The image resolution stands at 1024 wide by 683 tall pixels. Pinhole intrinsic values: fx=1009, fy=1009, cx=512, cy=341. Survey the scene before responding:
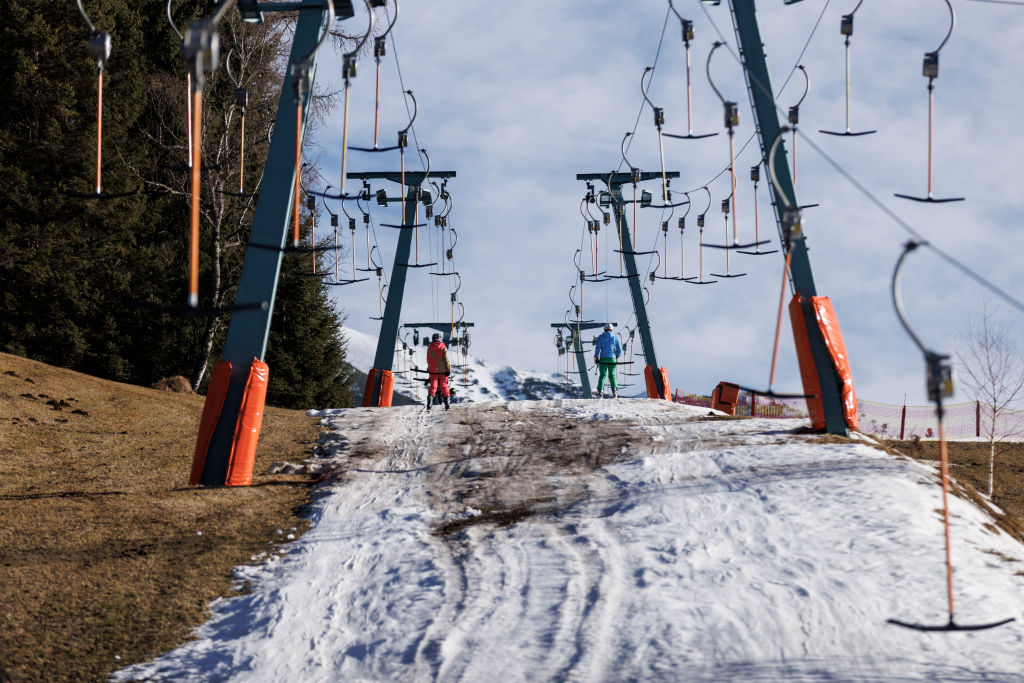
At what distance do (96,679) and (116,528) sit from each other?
3247 mm

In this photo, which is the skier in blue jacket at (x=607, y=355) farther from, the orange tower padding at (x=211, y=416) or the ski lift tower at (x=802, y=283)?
the orange tower padding at (x=211, y=416)

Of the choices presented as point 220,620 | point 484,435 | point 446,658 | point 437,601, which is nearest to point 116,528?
point 220,620

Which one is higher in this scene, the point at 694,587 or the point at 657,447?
the point at 657,447

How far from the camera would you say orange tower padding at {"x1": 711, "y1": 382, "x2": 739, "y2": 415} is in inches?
800

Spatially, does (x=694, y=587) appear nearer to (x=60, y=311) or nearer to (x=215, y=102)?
(x=60, y=311)

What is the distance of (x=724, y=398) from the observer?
67.9 ft

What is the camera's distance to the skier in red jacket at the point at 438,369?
62.0 ft

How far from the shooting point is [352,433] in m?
16.7

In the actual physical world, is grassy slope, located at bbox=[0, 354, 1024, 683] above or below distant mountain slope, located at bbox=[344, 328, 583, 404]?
below

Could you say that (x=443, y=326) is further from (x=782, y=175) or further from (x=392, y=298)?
(x=782, y=175)

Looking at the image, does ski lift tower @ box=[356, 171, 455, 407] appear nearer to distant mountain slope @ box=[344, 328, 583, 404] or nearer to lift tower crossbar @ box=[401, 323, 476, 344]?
lift tower crossbar @ box=[401, 323, 476, 344]

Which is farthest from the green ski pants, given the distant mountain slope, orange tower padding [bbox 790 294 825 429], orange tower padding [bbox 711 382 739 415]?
the distant mountain slope

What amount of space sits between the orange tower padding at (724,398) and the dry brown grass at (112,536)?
8297mm

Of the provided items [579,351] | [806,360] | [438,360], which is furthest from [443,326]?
[806,360]
